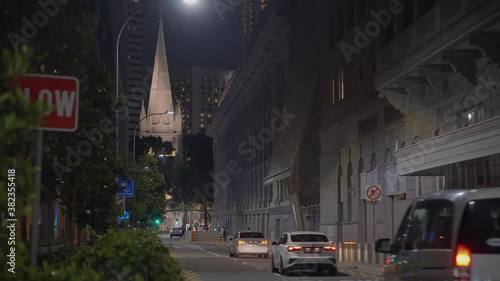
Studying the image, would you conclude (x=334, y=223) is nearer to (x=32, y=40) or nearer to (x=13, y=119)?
(x=32, y=40)

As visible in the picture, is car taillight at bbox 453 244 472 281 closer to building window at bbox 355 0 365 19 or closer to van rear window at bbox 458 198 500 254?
van rear window at bbox 458 198 500 254

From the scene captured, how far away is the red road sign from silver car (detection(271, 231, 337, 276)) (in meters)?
21.9

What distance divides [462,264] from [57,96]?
5.37m

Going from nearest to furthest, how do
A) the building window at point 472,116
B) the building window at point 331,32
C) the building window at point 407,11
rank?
1. the building window at point 472,116
2. the building window at point 407,11
3. the building window at point 331,32

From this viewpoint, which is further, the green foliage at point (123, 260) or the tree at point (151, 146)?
the tree at point (151, 146)

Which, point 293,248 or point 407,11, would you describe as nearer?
point 293,248

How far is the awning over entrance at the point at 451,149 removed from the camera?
76.5ft

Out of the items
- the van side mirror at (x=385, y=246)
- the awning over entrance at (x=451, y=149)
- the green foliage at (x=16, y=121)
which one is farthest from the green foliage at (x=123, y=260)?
the awning over entrance at (x=451, y=149)

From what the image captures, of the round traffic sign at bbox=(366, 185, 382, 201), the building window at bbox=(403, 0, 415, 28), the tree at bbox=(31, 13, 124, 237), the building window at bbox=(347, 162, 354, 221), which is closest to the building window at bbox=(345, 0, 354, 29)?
the building window at bbox=(347, 162, 354, 221)

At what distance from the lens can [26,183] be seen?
15.8ft

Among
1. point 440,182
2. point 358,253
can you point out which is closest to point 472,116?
point 440,182

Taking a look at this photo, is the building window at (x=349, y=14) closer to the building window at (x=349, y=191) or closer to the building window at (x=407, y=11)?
the building window at (x=349, y=191)

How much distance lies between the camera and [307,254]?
95.4 ft

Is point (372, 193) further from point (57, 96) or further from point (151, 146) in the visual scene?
point (151, 146)
